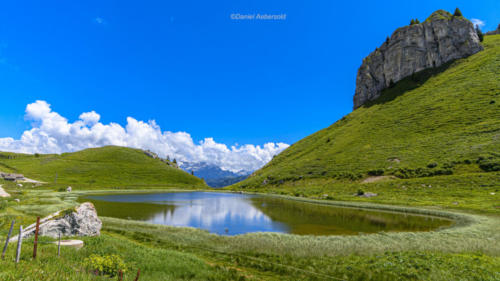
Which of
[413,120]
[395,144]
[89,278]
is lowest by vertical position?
[89,278]

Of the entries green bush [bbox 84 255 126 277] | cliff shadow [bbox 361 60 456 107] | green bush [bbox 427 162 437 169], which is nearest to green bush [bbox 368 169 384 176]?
green bush [bbox 427 162 437 169]

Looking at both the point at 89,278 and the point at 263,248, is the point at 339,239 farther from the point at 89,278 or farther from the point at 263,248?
the point at 89,278

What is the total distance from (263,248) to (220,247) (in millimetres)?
4879

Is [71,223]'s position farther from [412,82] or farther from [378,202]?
[412,82]

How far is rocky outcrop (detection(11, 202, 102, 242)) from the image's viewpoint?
22.6 meters

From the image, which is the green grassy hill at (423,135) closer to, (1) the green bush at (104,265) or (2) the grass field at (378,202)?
(2) the grass field at (378,202)

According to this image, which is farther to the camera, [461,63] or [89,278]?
[461,63]

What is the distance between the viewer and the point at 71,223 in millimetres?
23812

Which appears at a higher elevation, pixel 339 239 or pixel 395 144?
pixel 395 144

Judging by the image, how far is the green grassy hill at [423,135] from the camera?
84875 millimetres

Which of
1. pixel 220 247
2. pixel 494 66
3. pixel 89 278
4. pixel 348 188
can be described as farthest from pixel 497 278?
pixel 494 66

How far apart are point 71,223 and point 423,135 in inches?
5437

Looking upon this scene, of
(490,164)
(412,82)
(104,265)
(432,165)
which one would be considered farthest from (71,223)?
(412,82)

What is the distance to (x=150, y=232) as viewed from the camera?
31.7 meters
